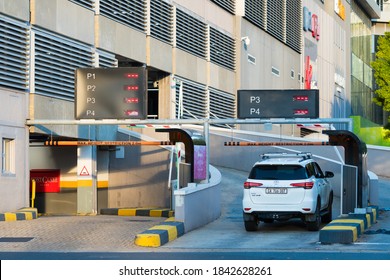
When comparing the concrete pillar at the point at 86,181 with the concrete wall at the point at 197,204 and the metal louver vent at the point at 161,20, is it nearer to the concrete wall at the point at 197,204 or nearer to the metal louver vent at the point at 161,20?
the concrete wall at the point at 197,204

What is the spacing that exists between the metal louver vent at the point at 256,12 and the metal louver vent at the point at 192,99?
768 centimetres

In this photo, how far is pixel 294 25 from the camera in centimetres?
6322

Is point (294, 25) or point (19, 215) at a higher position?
point (294, 25)

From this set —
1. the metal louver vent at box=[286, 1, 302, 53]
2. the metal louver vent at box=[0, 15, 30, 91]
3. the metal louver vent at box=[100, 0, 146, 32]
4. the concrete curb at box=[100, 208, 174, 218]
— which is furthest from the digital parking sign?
the metal louver vent at box=[286, 1, 302, 53]

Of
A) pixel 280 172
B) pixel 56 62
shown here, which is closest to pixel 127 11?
pixel 56 62

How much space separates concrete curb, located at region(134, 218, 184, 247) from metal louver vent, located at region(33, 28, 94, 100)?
8.49 metres

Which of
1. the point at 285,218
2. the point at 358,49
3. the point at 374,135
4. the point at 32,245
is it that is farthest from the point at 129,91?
the point at 358,49

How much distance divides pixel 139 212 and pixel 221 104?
1856cm

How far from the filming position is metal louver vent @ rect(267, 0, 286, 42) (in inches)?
2256

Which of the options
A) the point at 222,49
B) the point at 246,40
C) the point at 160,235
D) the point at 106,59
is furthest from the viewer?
the point at 246,40

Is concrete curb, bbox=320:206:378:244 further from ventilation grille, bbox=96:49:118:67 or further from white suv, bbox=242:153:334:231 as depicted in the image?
ventilation grille, bbox=96:49:118:67

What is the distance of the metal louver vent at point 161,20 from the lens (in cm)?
3953

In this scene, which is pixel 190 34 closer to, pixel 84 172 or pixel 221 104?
pixel 221 104

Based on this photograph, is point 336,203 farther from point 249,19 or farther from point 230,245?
point 249,19
